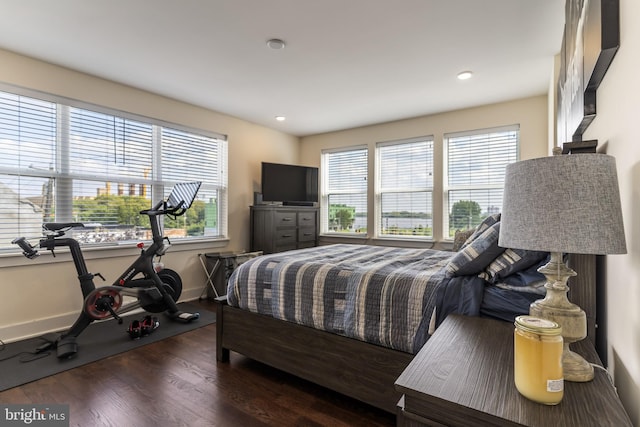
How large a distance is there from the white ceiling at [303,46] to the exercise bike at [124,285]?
4.09 ft

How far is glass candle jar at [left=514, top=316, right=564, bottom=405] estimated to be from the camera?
0.74m

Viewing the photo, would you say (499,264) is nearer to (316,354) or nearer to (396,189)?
(316,354)

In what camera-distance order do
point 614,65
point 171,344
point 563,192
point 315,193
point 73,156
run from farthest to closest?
point 315,193, point 73,156, point 171,344, point 614,65, point 563,192

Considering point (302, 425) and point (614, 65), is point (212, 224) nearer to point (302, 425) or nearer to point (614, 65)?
point (302, 425)

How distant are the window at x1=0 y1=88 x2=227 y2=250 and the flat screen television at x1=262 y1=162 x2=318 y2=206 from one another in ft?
2.75

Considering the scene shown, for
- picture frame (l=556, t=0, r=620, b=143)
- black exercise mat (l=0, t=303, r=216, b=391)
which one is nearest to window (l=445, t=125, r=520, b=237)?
picture frame (l=556, t=0, r=620, b=143)

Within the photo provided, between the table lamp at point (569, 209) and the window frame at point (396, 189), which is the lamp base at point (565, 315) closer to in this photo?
the table lamp at point (569, 209)

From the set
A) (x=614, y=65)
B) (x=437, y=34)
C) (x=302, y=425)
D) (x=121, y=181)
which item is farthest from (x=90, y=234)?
(x=614, y=65)

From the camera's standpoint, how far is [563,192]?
0.75m

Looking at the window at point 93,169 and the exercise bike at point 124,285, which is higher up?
the window at point 93,169

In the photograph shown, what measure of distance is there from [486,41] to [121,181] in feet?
12.8

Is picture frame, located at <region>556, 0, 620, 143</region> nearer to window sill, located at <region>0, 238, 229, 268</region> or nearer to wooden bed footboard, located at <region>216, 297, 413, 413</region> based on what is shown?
wooden bed footboard, located at <region>216, 297, 413, 413</region>

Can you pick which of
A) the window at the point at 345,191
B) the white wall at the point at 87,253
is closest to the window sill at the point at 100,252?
the white wall at the point at 87,253

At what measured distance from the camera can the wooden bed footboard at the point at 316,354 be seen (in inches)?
66.7
